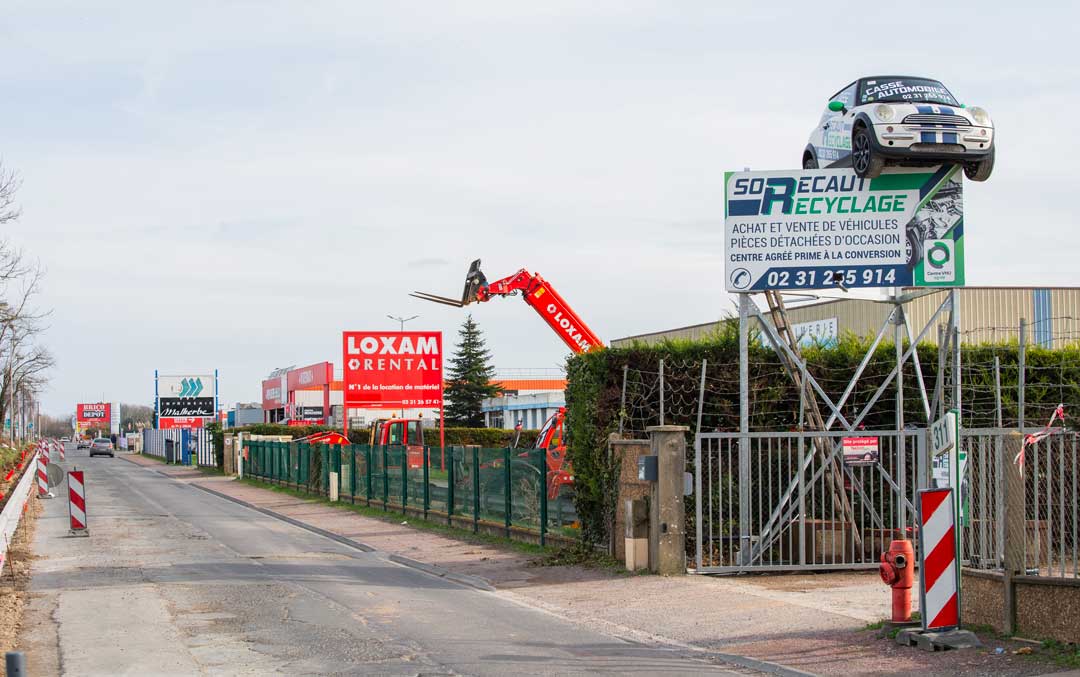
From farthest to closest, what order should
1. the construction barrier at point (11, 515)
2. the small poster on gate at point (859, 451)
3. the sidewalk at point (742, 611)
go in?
the construction barrier at point (11, 515), the small poster on gate at point (859, 451), the sidewalk at point (742, 611)

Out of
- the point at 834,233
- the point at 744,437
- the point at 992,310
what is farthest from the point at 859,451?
the point at 992,310

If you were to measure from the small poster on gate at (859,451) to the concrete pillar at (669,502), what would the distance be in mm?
2101

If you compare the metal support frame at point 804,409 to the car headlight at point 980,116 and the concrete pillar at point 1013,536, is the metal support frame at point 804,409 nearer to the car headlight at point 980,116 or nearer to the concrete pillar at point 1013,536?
the car headlight at point 980,116

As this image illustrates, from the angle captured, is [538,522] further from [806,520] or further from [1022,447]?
[1022,447]

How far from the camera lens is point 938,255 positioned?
16.4 metres

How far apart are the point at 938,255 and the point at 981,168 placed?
1.44 m

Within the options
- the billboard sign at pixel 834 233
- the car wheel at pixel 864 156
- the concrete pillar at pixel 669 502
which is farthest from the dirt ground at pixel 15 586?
the car wheel at pixel 864 156

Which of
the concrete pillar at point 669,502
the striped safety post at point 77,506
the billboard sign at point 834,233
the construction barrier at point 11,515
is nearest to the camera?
the concrete pillar at point 669,502

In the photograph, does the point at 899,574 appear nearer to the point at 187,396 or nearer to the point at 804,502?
the point at 804,502

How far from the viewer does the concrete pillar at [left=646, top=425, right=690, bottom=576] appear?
15.7 meters

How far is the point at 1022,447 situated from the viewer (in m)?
10.1

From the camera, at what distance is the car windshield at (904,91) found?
16797 millimetres

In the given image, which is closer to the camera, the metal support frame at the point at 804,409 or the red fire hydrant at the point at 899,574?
the red fire hydrant at the point at 899,574

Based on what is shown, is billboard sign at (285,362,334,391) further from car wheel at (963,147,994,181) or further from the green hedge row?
car wheel at (963,147,994,181)
